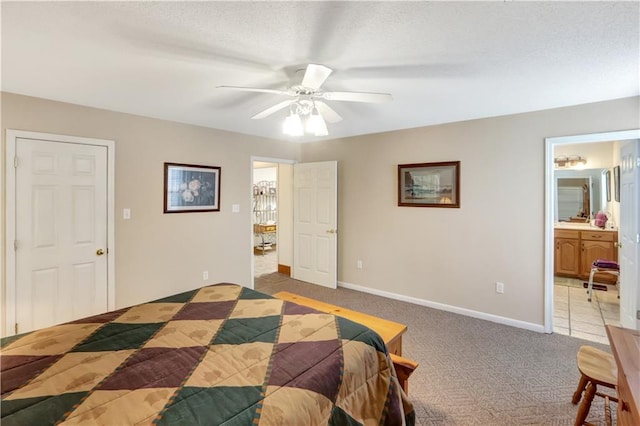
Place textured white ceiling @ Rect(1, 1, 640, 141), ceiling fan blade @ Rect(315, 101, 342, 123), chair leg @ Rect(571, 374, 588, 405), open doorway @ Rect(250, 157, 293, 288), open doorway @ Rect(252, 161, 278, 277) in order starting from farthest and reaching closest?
open doorway @ Rect(252, 161, 278, 277) < open doorway @ Rect(250, 157, 293, 288) < ceiling fan blade @ Rect(315, 101, 342, 123) < chair leg @ Rect(571, 374, 588, 405) < textured white ceiling @ Rect(1, 1, 640, 141)

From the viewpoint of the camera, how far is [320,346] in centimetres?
150

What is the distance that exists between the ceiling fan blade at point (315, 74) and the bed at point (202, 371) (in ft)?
4.85

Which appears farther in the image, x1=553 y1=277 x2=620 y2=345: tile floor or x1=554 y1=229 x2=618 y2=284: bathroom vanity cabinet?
x1=554 y1=229 x2=618 y2=284: bathroom vanity cabinet

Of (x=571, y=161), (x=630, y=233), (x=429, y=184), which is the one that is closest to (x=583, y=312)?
(x=630, y=233)

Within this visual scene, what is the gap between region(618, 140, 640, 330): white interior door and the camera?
Answer: 9.19 ft

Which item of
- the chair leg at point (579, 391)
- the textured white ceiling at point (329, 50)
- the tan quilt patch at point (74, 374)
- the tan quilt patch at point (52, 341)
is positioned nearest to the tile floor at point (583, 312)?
the chair leg at point (579, 391)

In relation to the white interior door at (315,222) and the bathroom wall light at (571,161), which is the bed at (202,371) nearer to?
the white interior door at (315,222)

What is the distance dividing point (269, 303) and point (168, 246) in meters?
2.21

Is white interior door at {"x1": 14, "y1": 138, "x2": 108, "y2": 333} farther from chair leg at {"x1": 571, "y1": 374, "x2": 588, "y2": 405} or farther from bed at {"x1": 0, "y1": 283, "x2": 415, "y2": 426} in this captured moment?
chair leg at {"x1": 571, "y1": 374, "x2": 588, "y2": 405}

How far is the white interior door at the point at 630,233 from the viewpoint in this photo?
2.80 m

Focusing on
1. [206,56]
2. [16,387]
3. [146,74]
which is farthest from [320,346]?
[146,74]

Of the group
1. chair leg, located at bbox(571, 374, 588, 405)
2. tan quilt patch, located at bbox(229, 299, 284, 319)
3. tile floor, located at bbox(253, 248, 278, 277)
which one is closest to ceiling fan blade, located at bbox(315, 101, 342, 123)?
tan quilt patch, located at bbox(229, 299, 284, 319)

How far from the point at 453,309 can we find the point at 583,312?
1.59 meters

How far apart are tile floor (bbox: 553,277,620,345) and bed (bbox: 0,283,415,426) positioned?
2740mm
